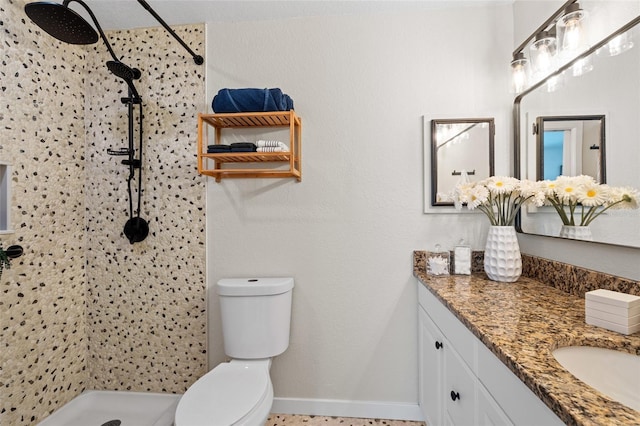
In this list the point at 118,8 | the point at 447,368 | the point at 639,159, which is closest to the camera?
the point at 639,159

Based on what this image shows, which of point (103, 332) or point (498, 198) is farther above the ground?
point (498, 198)

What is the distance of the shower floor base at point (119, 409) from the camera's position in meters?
1.77

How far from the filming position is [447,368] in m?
1.30

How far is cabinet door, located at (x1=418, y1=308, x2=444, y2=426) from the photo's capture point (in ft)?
4.61

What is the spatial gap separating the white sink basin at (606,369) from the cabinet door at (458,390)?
29cm

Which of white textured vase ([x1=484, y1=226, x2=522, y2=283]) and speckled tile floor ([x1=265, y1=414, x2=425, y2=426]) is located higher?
white textured vase ([x1=484, y1=226, x2=522, y2=283])

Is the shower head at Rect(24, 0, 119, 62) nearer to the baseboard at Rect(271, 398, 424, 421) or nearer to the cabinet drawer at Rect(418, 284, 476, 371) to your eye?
the cabinet drawer at Rect(418, 284, 476, 371)

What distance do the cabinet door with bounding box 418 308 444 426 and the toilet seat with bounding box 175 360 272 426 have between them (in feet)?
2.64

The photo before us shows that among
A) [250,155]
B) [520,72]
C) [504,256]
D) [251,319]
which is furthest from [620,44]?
[251,319]

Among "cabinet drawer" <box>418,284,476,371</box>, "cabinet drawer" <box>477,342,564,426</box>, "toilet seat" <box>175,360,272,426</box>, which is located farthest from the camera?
"toilet seat" <box>175,360,272,426</box>

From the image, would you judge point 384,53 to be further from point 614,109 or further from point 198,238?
point 198,238

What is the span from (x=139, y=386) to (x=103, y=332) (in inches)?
16.6

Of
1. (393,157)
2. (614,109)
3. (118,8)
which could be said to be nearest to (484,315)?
(614,109)

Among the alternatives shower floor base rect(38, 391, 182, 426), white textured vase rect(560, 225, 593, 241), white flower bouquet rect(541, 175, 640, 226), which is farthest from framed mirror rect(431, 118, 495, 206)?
shower floor base rect(38, 391, 182, 426)
